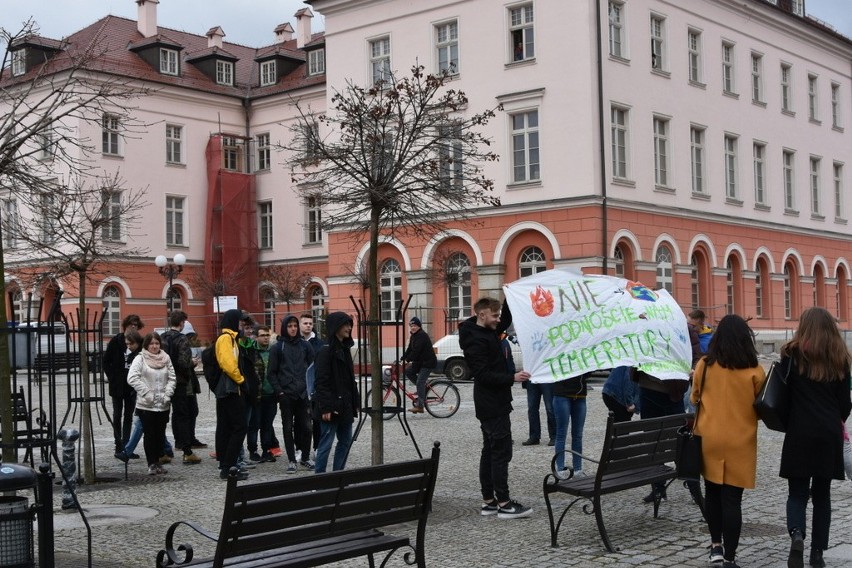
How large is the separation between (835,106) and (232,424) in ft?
139

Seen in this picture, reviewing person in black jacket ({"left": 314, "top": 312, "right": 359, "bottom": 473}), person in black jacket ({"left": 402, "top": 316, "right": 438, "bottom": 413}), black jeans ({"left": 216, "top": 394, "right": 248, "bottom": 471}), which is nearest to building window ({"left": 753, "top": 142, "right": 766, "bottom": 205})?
person in black jacket ({"left": 402, "top": 316, "right": 438, "bottom": 413})

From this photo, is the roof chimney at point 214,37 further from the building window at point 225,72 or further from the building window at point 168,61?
the building window at point 168,61

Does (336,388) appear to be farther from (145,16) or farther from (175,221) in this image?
(145,16)

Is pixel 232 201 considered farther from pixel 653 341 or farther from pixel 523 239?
pixel 653 341

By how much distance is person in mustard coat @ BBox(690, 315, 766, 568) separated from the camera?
25.7ft

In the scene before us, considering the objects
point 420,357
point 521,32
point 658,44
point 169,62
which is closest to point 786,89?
point 658,44

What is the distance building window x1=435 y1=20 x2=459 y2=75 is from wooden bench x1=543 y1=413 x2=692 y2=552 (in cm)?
3031

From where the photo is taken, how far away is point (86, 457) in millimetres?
13070

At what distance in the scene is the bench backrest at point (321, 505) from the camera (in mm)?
6234

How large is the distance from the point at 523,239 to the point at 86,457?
25.6 meters

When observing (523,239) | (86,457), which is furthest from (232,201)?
(86,457)

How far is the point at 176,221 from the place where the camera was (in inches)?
2056

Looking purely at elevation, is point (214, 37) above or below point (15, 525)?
above

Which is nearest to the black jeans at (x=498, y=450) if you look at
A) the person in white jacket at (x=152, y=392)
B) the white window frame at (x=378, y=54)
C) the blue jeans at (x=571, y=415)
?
the blue jeans at (x=571, y=415)
